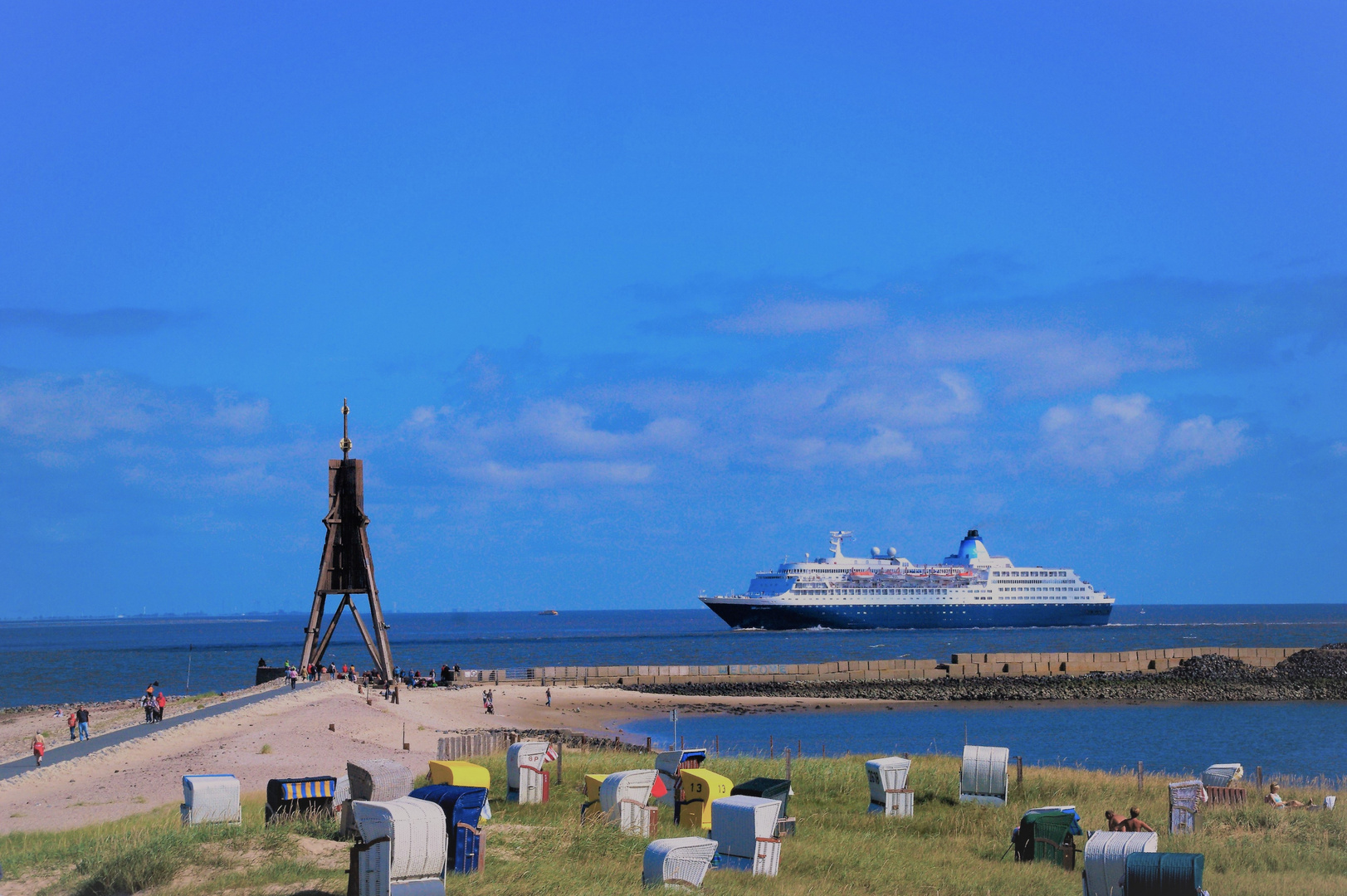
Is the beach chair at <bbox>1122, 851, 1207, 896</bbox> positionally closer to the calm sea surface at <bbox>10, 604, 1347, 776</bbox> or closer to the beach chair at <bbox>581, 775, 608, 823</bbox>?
the beach chair at <bbox>581, 775, 608, 823</bbox>

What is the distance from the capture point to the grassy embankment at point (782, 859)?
1477 cm

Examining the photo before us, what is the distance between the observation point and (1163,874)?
47.0ft

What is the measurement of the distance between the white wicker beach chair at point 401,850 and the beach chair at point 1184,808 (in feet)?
43.7

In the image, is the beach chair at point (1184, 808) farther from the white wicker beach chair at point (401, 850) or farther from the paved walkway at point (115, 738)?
the paved walkway at point (115, 738)

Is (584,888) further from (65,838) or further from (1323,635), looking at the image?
(1323,635)

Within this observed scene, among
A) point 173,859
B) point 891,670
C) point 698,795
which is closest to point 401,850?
point 173,859

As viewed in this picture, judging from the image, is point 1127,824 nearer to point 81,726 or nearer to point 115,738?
point 115,738

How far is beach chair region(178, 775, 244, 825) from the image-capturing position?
1848cm

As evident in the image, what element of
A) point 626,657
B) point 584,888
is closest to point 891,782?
point 584,888

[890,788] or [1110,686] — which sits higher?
[890,788]

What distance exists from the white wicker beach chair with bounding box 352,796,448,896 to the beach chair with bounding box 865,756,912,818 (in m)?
11.3

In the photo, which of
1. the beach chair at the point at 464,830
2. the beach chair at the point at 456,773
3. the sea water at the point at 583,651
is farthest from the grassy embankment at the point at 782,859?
the sea water at the point at 583,651

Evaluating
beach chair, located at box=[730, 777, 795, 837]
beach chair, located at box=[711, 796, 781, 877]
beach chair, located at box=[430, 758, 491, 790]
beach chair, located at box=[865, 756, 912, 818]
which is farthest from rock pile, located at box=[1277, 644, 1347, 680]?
beach chair, located at box=[711, 796, 781, 877]

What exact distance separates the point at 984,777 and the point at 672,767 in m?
6.79
